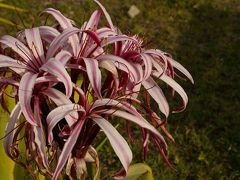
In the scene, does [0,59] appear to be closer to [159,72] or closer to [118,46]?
[118,46]

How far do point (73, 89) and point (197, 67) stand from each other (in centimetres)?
319

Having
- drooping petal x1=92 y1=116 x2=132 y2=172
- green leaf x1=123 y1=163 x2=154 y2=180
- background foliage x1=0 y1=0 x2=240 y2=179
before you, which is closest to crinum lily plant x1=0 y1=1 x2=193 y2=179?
drooping petal x1=92 y1=116 x2=132 y2=172

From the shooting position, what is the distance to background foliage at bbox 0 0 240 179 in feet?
11.1

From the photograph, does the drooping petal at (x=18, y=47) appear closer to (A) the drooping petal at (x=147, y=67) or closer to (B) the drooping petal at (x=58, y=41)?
(B) the drooping petal at (x=58, y=41)

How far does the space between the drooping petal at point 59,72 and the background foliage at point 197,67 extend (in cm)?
146

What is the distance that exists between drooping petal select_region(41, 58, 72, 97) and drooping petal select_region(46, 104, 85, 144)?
0.03 meters

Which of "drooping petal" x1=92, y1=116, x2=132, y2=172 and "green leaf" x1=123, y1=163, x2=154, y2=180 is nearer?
"drooping petal" x1=92, y1=116, x2=132, y2=172

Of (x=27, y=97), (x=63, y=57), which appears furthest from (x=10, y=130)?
(x=63, y=57)

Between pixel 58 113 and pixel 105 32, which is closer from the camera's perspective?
pixel 58 113

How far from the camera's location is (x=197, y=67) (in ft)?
14.4

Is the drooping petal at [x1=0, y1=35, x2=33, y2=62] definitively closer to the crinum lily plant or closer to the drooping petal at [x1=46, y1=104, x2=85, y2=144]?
the crinum lily plant

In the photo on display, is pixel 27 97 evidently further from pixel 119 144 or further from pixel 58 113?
pixel 119 144

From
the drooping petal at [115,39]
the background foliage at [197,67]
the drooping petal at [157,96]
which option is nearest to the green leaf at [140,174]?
the drooping petal at [157,96]

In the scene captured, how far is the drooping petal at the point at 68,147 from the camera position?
115 cm
